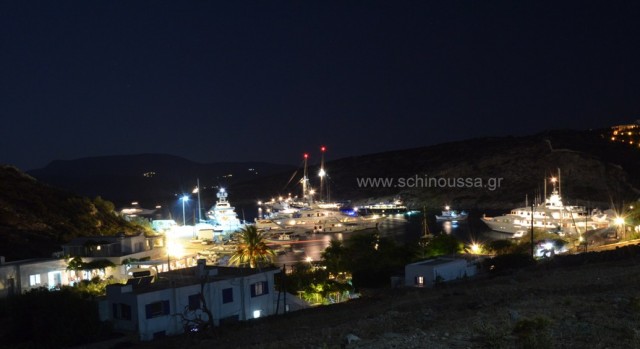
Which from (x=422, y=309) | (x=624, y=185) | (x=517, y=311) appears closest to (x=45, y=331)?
(x=422, y=309)

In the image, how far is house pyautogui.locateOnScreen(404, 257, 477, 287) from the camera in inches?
922

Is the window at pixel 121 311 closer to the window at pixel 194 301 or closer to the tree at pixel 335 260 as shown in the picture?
the window at pixel 194 301

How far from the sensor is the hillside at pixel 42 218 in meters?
32.8

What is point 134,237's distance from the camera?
2889cm

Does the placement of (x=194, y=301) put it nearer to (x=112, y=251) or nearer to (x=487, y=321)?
(x=487, y=321)

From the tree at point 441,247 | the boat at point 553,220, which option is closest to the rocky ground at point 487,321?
the tree at point 441,247

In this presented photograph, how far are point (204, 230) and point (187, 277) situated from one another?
31.1 m

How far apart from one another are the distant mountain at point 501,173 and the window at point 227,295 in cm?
6955

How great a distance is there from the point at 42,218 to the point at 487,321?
36.1 meters

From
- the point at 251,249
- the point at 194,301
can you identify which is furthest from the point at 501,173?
the point at 194,301

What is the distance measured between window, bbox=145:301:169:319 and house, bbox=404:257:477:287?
10.9 meters

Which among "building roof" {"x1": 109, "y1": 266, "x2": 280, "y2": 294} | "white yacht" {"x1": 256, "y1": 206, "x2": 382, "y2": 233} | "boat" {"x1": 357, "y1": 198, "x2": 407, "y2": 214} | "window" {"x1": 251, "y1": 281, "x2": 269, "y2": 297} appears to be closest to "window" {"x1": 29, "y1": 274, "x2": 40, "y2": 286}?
"building roof" {"x1": 109, "y1": 266, "x2": 280, "y2": 294}

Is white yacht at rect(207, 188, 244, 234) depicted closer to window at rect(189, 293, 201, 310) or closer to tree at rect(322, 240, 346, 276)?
tree at rect(322, 240, 346, 276)

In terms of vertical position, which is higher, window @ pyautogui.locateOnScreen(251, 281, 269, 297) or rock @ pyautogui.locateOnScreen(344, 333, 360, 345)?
rock @ pyautogui.locateOnScreen(344, 333, 360, 345)
